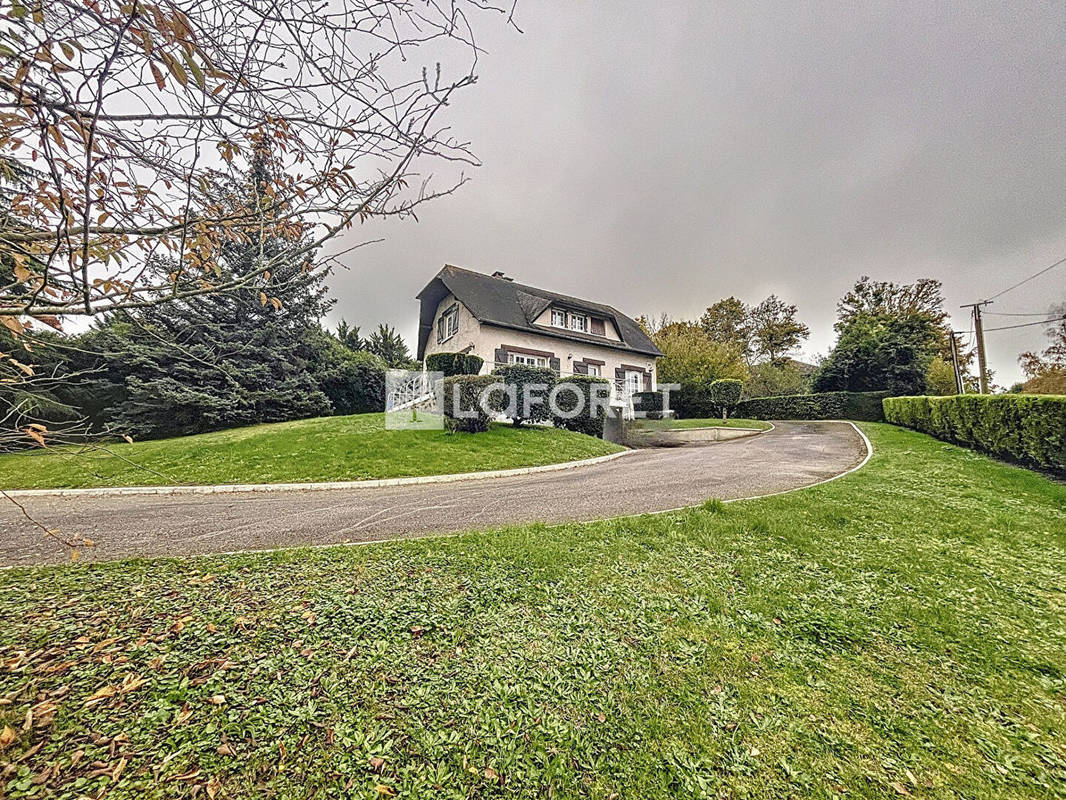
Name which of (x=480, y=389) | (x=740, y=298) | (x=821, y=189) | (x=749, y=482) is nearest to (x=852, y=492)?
(x=749, y=482)

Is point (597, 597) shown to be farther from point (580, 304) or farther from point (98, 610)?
point (580, 304)

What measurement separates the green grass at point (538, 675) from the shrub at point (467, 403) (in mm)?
8738

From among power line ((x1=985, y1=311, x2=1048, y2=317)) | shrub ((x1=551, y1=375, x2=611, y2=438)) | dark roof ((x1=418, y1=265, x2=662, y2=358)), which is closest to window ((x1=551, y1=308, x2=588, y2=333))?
dark roof ((x1=418, y1=265, x2=662, y2=358))

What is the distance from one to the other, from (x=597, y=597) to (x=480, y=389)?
10.1 meters

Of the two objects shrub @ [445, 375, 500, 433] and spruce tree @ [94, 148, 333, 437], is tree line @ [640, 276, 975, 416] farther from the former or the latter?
spruce tree @ [94, 148, 333, 437]

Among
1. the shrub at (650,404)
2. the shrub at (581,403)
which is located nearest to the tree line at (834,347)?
the shrub at (650,404)

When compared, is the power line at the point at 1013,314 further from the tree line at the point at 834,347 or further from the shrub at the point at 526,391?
the shrub at the point at 526,391

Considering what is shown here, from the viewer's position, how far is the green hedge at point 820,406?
2223 centimetres

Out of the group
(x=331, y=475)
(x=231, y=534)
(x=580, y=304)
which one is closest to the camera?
(x=231, y=534)

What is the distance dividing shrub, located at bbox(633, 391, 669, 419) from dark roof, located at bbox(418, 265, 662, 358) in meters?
2.87

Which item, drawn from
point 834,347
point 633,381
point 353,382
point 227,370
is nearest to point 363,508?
point 227,370

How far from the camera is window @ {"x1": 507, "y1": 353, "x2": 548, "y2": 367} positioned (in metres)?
18.1

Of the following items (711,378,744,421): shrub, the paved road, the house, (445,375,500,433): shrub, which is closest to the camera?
the paved road

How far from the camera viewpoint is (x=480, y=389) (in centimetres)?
1272
